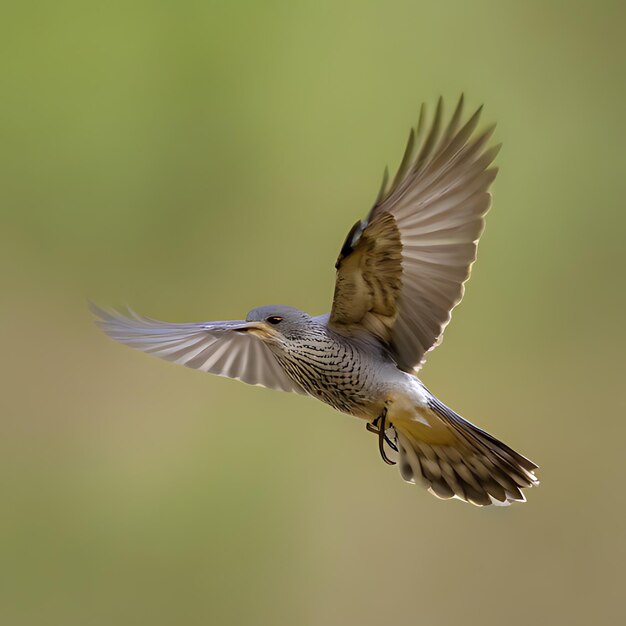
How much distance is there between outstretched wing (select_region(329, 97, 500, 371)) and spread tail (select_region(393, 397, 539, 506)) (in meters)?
0.26

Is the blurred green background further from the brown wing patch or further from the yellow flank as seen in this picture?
the brown wing patch

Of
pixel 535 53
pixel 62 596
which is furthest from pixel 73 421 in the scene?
pixel 535 53

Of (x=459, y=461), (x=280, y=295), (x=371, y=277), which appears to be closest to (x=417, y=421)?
(x=459, y=461)

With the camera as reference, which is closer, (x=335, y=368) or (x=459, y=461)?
(x=335, y=368)

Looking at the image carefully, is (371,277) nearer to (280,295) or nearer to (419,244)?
(419,244)

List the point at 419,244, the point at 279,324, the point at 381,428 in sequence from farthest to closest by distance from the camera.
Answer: the point at 381,428 < the point at 279,324 < the point at 419,244

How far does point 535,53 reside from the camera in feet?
26.6

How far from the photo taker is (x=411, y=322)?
10.2ft

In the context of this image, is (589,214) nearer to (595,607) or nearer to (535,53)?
(535,53)

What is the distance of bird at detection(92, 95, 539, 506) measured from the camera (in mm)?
2898

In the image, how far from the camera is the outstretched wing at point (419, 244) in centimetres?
288

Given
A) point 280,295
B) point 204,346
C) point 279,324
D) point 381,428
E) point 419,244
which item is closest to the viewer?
point 419,244

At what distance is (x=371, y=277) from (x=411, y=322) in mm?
186

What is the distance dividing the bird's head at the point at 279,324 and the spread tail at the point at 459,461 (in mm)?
459
